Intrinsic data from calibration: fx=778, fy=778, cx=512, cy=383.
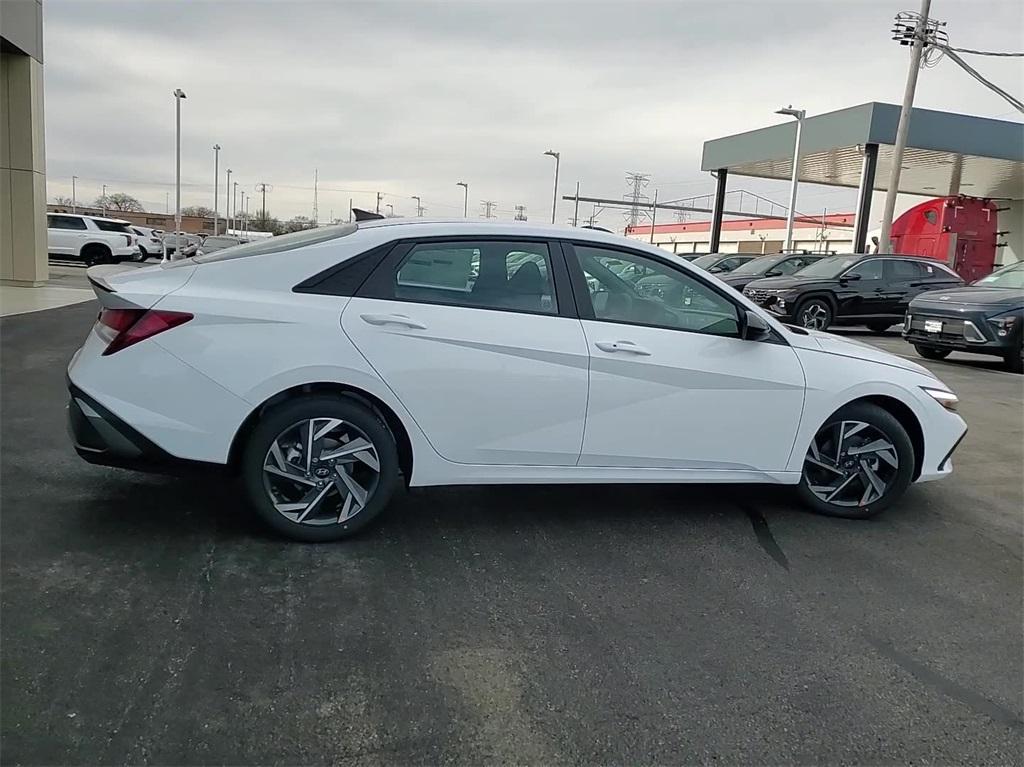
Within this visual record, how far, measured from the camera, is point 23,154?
1535 centimetres

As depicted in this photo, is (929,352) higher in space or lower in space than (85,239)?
lower

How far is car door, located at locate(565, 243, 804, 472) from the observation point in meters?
3.90

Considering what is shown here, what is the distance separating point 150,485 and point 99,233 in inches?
1088

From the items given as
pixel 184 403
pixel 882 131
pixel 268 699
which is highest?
pixel 882 131

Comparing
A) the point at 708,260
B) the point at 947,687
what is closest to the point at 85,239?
the point at 708,260

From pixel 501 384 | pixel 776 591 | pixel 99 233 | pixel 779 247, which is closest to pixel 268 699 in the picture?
pixel 501 384

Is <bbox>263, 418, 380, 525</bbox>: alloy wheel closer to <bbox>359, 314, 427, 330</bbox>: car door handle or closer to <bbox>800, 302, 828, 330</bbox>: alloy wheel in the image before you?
<bbox>359, 314, 427, 330</bbox>: car door handle

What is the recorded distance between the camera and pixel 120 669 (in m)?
2.58

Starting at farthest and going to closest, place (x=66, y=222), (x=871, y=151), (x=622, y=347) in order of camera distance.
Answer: (x=66, y=222) < (x=871, y=151) < (x=622, y=347)

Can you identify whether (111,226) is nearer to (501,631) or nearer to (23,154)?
(23,154)

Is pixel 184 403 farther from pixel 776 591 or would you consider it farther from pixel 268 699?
pixel 776 591

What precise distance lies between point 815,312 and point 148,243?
28.7 meters

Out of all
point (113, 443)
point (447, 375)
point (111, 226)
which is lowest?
point (113, 443)

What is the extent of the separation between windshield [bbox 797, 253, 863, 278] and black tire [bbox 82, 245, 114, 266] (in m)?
24.2
